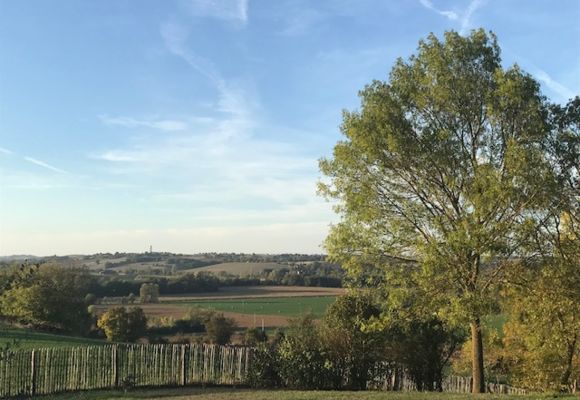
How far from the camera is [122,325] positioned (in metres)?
50.5

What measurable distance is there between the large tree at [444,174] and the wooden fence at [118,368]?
8.37m

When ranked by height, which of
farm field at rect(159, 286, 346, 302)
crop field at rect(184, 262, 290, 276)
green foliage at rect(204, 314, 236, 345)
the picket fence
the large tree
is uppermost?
the large tree

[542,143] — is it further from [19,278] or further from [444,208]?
[19,278]

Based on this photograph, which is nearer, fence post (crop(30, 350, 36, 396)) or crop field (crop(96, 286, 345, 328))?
fence post (crop(30, 350, 36, 396))

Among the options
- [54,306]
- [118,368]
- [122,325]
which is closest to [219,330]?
[122,325]

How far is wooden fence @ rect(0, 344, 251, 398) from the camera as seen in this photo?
1842 centimetres

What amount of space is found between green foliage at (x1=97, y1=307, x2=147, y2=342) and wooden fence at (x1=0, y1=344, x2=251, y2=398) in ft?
98.2

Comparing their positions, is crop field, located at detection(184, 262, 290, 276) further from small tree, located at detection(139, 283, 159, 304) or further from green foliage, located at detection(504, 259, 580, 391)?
green foliage, located at detection(504, 259, 580, 391)

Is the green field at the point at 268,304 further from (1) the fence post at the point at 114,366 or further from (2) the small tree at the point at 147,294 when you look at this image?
(1) the fence post at the point at 114,366

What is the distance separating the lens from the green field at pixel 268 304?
7394cm

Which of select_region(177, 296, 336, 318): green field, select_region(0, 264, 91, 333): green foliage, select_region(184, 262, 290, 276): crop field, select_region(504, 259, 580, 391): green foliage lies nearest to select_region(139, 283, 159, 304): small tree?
select_region(177, 296, 336, 318): green field

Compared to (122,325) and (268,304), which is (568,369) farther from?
(268,304)

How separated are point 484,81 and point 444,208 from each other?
3781mm

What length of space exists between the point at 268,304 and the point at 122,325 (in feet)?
108
